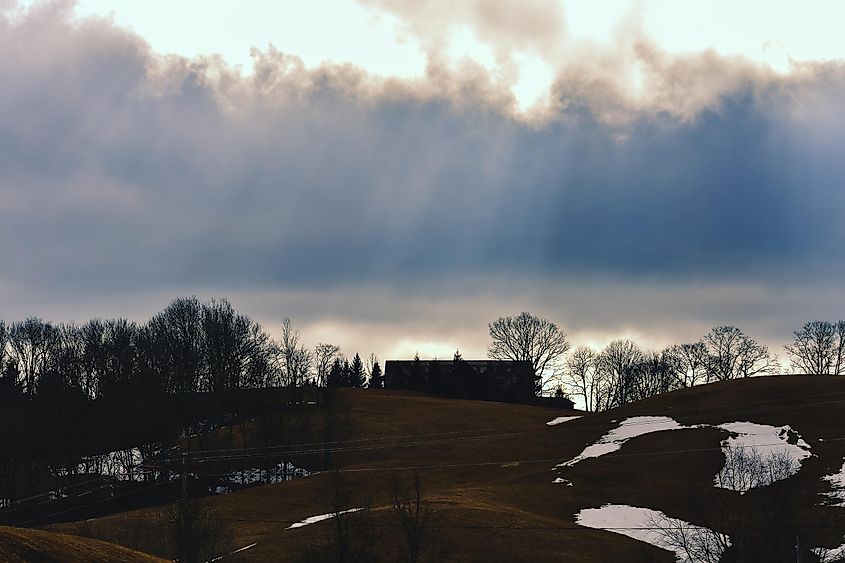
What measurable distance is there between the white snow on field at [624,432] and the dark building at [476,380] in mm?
62638

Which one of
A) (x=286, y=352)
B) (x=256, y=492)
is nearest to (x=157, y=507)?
(x=256, y=492)

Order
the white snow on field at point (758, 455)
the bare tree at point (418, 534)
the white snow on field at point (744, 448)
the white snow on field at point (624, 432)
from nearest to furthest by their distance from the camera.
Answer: the bare tree at point (418, 534) < the white snow on field at point (758, 455) < the white snow on field at point (744, 448) < the white snow on field at point (624, 432)

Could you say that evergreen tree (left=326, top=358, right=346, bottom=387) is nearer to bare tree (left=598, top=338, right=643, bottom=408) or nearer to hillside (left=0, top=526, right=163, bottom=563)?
bare tree (left=598, top=338, right=643, bottom=408)

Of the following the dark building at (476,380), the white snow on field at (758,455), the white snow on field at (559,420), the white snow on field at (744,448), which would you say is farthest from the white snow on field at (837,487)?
the dark building at (476,380)

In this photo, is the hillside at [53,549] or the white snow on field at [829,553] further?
the white snow on field at [829,553]

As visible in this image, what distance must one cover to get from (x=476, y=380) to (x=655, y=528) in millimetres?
104069

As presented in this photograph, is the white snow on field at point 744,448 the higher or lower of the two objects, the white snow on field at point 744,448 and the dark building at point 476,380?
the lower

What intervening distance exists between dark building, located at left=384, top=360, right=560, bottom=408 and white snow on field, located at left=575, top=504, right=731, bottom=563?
92318 mm

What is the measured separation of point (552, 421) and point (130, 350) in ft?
216

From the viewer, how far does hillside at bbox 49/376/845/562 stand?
6494cm

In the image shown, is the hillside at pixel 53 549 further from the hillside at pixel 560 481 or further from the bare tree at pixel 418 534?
the hillside at pixel 560 481

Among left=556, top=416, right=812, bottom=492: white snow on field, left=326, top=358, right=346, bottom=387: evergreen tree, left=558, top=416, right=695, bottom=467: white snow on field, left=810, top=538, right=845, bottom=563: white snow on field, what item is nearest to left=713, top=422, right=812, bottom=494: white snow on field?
left=556, top=416, right=812, bottom=492: white snow on field

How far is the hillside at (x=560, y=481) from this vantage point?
6494cm

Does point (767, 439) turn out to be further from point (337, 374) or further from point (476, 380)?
point (337, 374)
